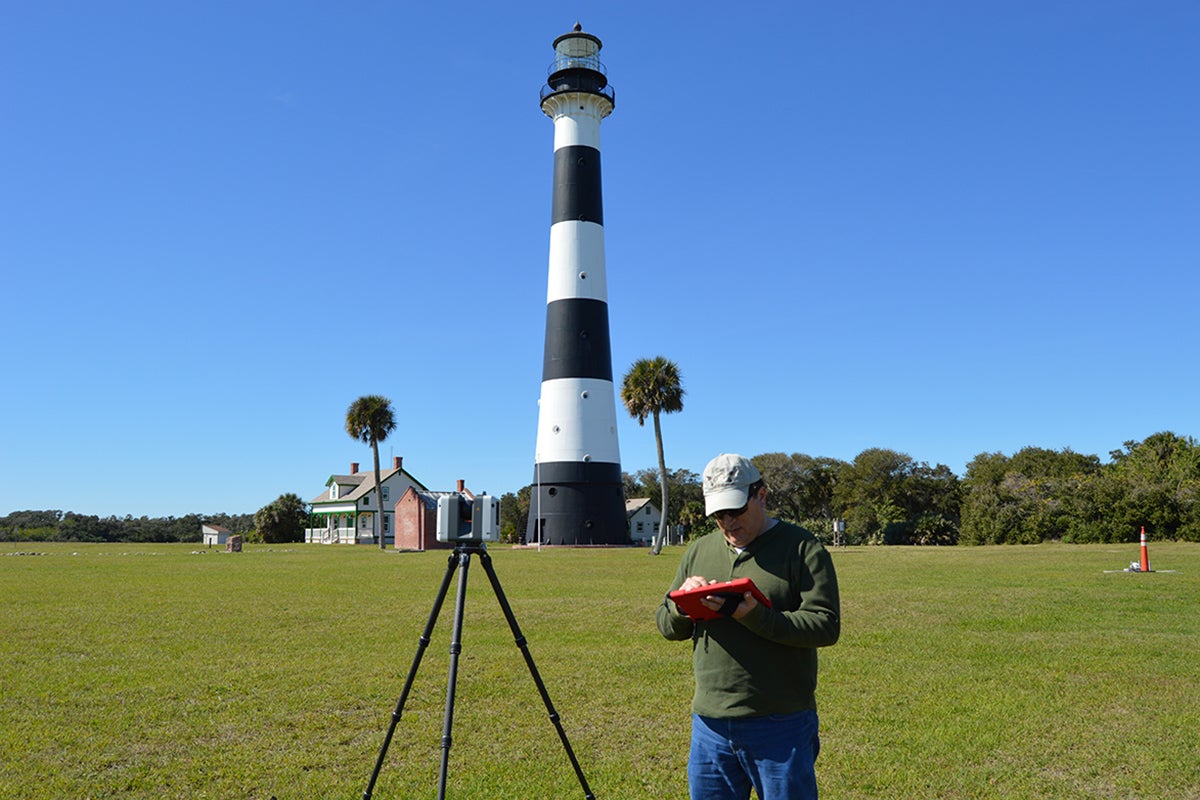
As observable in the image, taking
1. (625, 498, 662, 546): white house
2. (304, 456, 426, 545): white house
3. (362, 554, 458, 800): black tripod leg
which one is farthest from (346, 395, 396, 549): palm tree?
(362, 554, 458, 800): black tripod leg

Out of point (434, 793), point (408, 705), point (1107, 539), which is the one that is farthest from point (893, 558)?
point (434, 793)

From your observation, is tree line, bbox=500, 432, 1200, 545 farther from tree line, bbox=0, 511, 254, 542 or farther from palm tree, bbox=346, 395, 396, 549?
tree line, bbox=0, 511, 254, 542

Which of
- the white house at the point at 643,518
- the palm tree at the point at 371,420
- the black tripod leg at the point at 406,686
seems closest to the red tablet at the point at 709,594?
the black tripod leg at the point at 406,686

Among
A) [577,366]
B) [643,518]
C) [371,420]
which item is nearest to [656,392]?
[577,366]

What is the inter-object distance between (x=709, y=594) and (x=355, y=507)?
67280 millimetres

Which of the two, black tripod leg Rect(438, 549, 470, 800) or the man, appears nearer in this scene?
the man

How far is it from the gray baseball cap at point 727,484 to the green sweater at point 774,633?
233mm

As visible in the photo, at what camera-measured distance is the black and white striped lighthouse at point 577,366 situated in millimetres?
41188

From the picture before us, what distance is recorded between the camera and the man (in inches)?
137

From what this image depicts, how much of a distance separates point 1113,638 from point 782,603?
31.9 ft

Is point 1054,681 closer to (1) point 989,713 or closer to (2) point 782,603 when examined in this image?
A: (1) point 989,713

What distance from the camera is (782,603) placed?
3.56 meters

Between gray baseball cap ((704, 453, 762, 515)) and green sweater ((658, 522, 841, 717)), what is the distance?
0.23 m

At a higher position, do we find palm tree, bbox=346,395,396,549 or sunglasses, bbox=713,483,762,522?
palm tree, bbox=346,395,396,549
